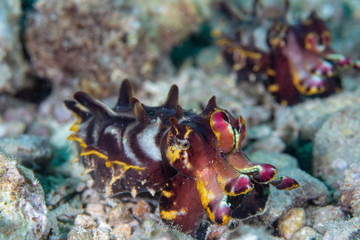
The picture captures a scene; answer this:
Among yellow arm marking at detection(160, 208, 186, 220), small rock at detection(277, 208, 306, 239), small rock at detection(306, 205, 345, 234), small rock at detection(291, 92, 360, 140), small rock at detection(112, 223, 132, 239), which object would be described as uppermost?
yellow arm marking at detection(160, 208, 186, 220)

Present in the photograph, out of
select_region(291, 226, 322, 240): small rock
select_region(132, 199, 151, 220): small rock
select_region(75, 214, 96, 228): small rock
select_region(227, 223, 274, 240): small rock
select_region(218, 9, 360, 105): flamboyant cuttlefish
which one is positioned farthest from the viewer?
select_region(218, 9, 360, 105): flamboyant cuttlefish

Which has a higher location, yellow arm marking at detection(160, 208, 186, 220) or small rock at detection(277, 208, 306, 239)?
yellow arm marking at detection(160, 208, 186, 220)

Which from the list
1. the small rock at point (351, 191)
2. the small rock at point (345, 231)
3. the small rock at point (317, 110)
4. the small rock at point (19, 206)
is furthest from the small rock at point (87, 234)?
the small rock at point (317, 110)

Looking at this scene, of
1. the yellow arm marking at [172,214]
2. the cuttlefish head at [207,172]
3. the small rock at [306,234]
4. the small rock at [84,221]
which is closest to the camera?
the cuttlefish head at [207,172]

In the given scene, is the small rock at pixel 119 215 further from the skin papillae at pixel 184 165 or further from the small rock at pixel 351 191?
the small rock at pixel 351 191

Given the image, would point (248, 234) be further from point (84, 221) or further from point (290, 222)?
point (84, 221)

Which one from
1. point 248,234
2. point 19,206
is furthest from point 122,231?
point 248,234

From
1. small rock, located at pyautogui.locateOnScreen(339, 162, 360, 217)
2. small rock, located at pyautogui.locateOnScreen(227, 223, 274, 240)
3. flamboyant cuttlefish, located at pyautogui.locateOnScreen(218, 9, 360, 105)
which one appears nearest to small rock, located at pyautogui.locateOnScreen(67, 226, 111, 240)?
small rock, located at pyautogui.locateOnScreen(227, 223, 274, 240)

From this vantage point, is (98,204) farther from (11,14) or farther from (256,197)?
(11,14)

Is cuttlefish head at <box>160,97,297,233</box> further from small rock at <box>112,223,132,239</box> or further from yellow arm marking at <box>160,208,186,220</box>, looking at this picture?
small rock at <box>112,223,132,239</box>
